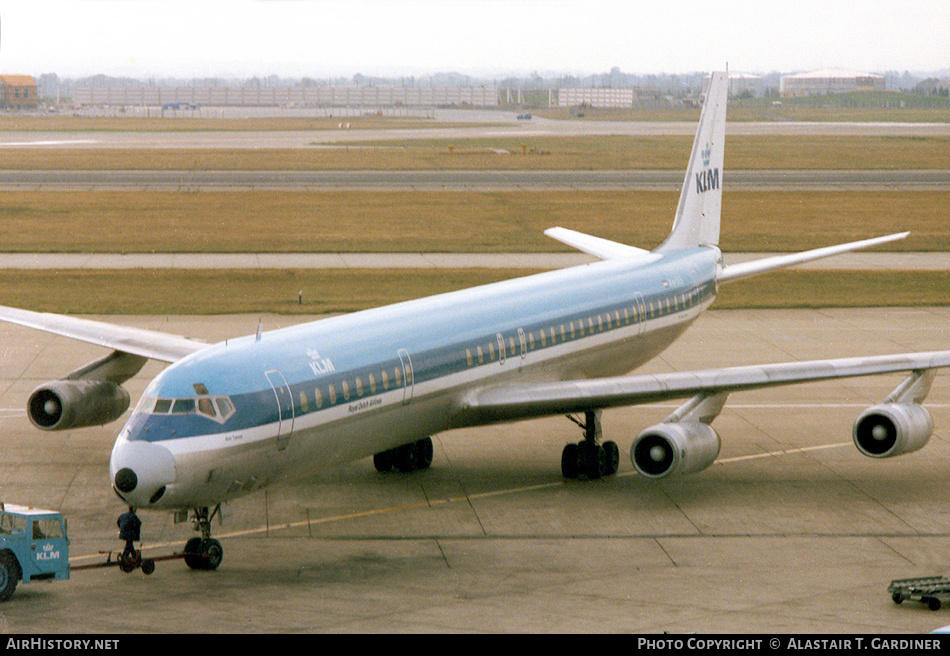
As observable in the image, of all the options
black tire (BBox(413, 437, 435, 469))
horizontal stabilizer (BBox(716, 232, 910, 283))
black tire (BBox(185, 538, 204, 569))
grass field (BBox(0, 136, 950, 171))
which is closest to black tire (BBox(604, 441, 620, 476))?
black tire (BBox(413, 437, 435, 469))

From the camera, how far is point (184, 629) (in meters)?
20.3

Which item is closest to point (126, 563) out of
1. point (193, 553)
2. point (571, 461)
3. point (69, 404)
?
point (193, 553)

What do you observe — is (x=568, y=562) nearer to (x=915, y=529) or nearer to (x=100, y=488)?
(x=915, y=529)

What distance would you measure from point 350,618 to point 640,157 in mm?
109757

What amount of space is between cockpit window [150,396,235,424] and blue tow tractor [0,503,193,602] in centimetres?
257

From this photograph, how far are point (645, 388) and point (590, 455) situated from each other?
106 inches

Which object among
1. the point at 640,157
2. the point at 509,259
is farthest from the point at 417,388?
the point at 640,157

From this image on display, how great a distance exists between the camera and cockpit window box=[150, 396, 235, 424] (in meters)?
23.3

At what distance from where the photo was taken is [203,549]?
945 inches

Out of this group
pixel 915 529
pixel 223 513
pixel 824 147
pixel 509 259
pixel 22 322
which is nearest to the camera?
pixel 223 513

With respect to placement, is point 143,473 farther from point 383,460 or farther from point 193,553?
point 383,460

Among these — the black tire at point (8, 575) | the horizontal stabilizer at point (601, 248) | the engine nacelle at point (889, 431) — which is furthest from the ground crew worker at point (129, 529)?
the horizontal stabilizer at point (601, 248)

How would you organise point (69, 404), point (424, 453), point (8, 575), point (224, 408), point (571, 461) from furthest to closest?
point (424, 453) < point (571, 461) < point (69, 404) < point (224, 408) < point (8, 575)
